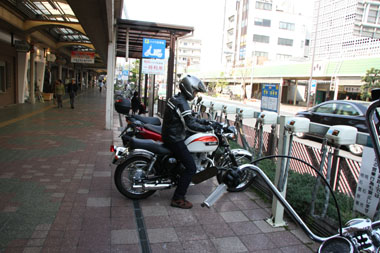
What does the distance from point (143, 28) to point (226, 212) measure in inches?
270

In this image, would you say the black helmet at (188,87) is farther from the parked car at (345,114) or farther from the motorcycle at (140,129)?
the parked car at (345,114)

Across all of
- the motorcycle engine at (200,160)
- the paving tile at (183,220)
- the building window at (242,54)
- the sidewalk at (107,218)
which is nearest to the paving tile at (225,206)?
the sidewalk at (107,218)

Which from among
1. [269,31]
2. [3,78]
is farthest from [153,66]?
[269,31]

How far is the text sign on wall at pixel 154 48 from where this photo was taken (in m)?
9.16

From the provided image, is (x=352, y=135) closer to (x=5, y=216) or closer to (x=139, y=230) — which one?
(x=139, y=230)

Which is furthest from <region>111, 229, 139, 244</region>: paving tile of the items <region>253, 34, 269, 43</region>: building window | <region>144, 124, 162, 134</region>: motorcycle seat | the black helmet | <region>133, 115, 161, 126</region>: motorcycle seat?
<region>253, 34, 269, 43</region>: building window

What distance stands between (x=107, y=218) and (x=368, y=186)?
295cm

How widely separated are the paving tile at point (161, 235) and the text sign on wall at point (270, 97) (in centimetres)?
269

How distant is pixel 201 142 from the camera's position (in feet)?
14.2

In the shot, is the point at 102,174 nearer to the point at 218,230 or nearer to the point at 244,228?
the point at 218,230

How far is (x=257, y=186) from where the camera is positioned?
4805 millimetres

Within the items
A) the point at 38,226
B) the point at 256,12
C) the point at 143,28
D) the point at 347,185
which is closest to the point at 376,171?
the point at 347,185

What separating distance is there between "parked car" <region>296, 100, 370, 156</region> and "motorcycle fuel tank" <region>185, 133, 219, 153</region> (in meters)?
6.08

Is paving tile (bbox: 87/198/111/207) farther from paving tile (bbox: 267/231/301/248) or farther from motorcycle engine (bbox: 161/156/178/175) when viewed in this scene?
paving tile (bbox: 267/231/301/248)
